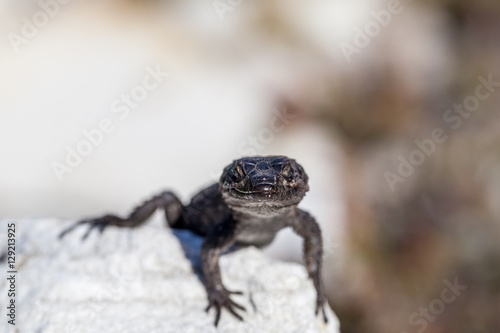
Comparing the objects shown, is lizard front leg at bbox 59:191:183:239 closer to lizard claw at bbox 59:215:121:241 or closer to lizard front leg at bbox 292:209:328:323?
lizard claw at bbox 59:215:121:241

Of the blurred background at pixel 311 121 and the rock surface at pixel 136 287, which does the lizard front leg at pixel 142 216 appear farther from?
the blurred background at pixel 311 121

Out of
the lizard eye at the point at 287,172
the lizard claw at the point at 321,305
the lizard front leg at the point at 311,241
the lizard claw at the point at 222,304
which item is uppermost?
the lizard eye at the point at 287,172

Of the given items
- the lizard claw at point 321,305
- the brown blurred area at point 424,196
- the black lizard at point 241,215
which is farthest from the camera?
the brown blurred area at point 424,196

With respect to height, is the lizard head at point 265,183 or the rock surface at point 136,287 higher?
the lizard head at point 265,183

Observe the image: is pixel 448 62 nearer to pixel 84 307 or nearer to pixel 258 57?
pixel 258 57

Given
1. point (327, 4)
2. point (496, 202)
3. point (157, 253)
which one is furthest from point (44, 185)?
point (496, 202)

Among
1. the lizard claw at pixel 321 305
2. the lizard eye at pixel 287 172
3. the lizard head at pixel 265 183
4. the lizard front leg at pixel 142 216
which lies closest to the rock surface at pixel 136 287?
the lizard claw at pixel 321 305

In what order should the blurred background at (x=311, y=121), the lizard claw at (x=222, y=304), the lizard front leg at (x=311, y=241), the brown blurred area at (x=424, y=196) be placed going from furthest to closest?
the blurred background at (x=311, y=121), the brown blurred area at (x=424, y=196), the lizard front leg at (x=311, y=241), the lizard claw at (x=222, y=304)

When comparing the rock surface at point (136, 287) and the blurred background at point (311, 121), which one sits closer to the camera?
the rock surface at point (136, 287)
